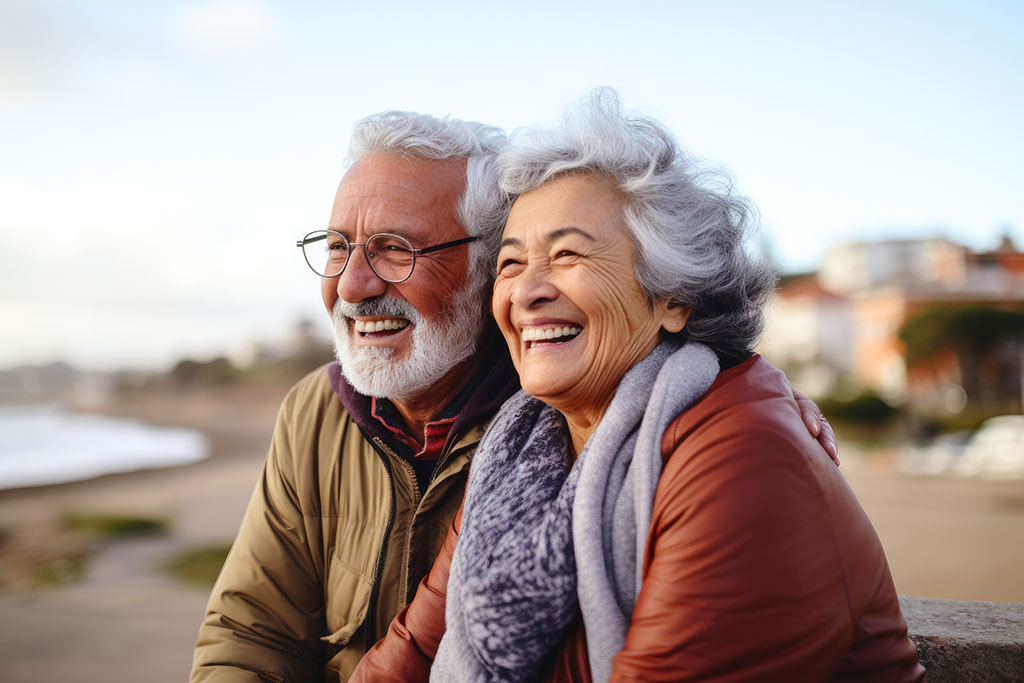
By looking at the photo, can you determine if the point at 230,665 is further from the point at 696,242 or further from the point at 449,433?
the point at 696,242

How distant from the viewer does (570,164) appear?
1759mm

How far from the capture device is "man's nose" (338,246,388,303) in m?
2.37

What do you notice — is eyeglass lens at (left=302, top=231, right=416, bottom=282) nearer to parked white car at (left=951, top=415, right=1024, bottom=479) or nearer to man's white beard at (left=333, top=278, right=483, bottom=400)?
man's white beard at (left=333, top=278, right=483, bottom=400)

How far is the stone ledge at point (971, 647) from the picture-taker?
6.60 ft

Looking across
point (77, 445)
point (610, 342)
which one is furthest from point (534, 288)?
point (77, 445)

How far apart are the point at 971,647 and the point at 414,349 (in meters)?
1.74

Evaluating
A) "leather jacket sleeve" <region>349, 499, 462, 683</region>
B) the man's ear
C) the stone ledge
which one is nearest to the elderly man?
"leather jacket sleeve" <region>349, 499, 462, 683</region>

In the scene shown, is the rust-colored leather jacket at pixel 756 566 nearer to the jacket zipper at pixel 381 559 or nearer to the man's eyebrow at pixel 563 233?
the man's eyebrow at pixel 563 233

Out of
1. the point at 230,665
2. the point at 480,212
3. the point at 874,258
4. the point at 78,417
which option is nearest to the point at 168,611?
the point at 230,665

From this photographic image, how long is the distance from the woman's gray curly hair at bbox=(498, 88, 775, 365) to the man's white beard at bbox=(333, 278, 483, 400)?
0.65 metres

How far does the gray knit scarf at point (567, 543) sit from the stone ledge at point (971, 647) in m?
1.09

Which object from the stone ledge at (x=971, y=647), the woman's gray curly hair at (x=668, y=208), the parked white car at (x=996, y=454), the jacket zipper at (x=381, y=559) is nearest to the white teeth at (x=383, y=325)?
the jacket zipper at (x=381, y=559)

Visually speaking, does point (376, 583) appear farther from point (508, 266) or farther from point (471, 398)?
point (508, 266)

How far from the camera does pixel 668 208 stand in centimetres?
174
